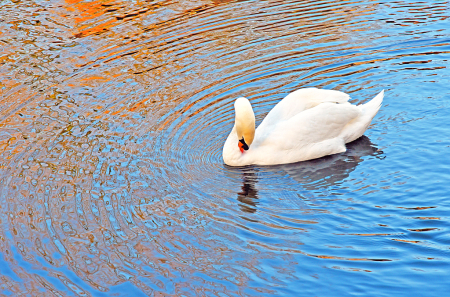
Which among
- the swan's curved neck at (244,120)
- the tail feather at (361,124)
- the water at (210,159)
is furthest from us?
the tail feather at (361,124)

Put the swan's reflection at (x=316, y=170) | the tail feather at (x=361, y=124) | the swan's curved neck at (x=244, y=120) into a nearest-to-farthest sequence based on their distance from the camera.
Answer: the swan's reflection at (x=316, y=170)
the swan's curved neck at (x=244, y=120)
the tail feather at (x=361, y=124)

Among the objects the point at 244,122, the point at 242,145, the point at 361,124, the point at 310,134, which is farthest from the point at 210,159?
the point at 361,124

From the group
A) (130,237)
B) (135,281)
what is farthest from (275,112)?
(135,281)

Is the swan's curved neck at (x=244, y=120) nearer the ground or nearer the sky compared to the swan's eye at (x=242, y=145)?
nearer the sky

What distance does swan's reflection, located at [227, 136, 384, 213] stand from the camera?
766cm

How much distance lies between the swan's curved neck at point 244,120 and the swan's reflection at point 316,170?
1.65ft

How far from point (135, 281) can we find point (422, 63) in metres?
7.07

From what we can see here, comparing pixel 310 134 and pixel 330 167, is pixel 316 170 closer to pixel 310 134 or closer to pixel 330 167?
pixel 330 167

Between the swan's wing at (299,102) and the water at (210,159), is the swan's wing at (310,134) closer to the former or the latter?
the swan's wing at (299,102)

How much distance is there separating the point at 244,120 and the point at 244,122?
0.11ft

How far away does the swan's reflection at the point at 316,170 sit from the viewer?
7664 millimetres

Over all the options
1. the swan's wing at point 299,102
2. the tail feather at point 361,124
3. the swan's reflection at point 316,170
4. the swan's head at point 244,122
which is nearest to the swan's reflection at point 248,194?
the swan's reflection at point 316,170

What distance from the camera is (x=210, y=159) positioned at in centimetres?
848

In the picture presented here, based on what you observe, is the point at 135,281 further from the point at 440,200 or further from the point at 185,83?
the point at 185,83
